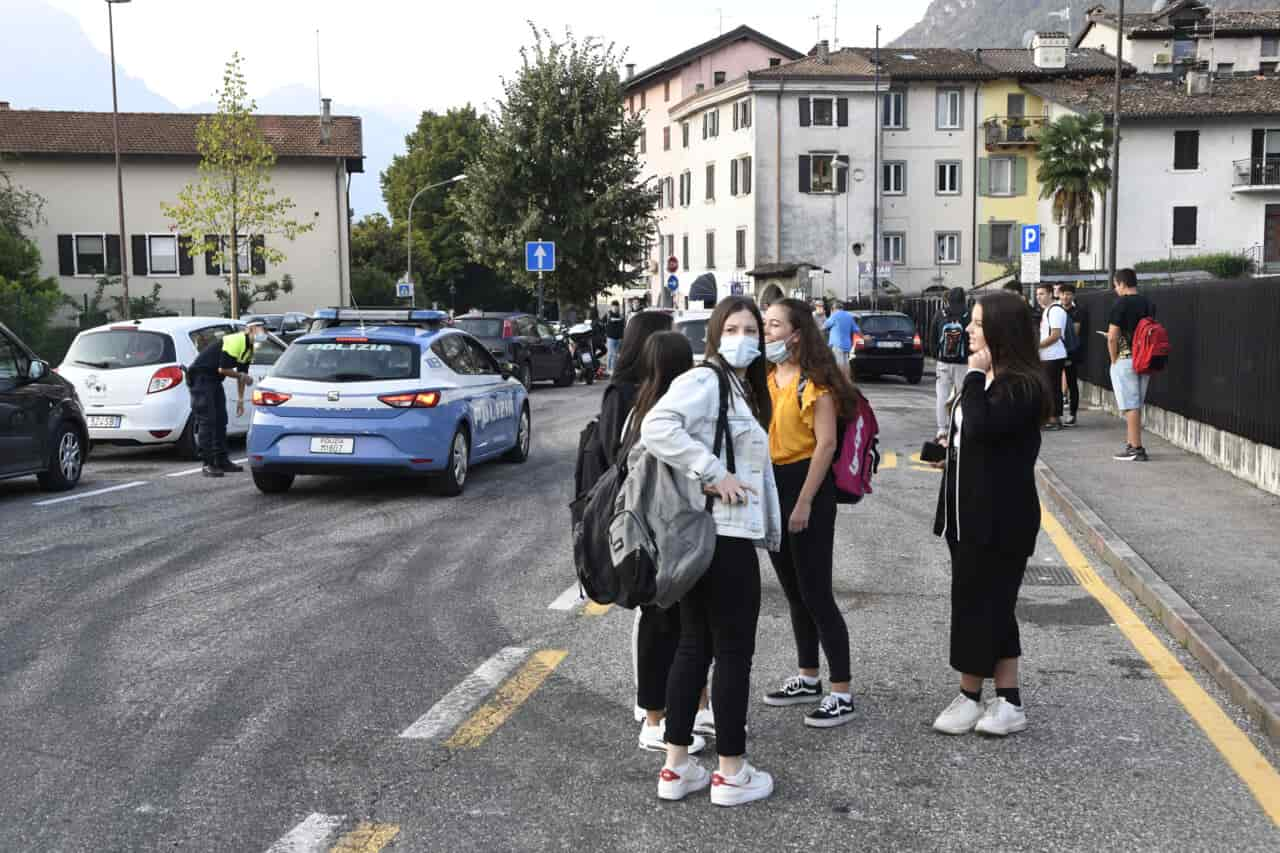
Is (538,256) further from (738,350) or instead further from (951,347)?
(738,350)

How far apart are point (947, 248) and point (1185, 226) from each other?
405 inches

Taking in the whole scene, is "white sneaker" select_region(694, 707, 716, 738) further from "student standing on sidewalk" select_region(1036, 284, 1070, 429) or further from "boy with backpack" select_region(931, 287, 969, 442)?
"student standing on sidewalk" select_region(1036, 284, 1070, 429)

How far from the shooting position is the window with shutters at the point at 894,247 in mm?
64812

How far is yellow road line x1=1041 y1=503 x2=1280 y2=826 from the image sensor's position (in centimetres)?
507

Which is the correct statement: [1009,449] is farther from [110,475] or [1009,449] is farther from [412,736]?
[110,475]

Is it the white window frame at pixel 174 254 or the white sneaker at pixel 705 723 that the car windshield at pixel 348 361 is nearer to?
the white sneaker at pixel 705 723

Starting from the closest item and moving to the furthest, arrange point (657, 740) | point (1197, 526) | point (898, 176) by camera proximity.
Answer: point (657, 740)
point (1197, 526)
point (898, 176)

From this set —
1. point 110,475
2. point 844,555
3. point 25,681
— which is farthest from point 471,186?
point 25,681

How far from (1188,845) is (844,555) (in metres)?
5.68

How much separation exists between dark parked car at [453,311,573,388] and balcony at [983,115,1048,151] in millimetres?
37257

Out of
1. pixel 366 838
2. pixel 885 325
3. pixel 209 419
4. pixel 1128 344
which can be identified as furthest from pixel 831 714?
pixel 885 325

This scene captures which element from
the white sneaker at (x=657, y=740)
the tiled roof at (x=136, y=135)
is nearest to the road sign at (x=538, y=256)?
the tiled roof at (x=136, y=135)

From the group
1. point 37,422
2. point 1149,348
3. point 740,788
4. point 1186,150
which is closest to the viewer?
point 740,788

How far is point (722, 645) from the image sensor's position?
4.84m
